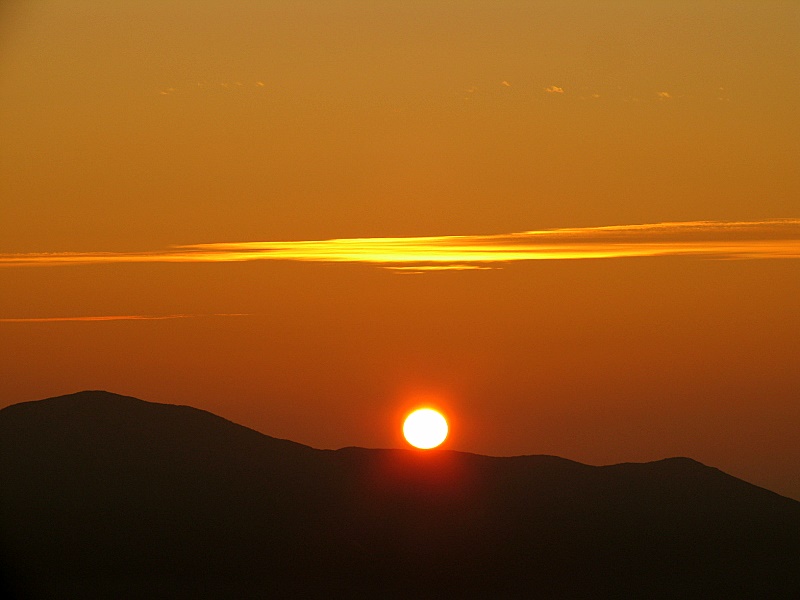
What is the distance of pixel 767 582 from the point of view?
198m

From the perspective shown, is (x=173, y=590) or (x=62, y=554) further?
(x=62, y=554)

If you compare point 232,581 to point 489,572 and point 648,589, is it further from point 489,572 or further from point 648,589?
point 648,589

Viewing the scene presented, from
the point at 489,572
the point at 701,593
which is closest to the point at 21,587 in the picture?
the point at 489,572

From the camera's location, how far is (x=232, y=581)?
187m

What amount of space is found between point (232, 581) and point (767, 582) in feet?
272

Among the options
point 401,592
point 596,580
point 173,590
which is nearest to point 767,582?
point 596,580

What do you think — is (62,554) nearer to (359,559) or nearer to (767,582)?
(359,559)

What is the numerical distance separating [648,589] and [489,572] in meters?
24.4

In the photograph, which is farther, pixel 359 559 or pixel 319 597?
pixel 359 559

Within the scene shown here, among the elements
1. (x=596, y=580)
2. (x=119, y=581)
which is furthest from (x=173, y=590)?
(x=596, y=580)

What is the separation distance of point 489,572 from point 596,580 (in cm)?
1646

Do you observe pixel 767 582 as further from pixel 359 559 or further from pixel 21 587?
pixel 21 587

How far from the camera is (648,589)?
7623 inches

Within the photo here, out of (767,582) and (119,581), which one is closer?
(119,581)
